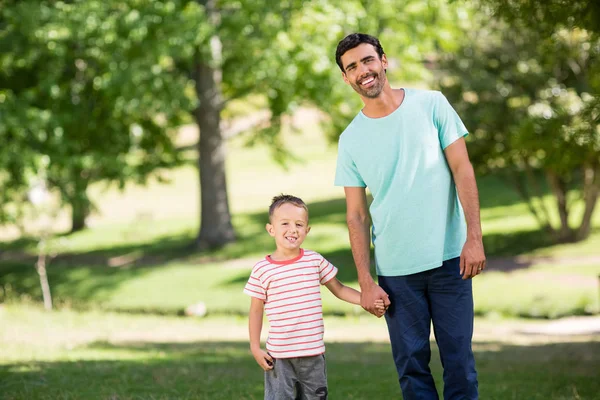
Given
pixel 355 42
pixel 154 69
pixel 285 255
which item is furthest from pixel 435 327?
pixel 154 69

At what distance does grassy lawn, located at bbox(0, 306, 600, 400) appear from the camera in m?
6.54

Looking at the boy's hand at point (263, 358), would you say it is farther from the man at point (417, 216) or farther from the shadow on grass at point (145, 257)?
the shadow on grass at point (145, 257)

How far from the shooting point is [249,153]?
167ft

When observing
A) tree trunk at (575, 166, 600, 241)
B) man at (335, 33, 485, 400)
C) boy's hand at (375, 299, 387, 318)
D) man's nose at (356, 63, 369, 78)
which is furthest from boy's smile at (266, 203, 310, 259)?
tree trunk at (575, 166, 600, 241)

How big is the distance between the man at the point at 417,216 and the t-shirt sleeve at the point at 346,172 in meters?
0.05

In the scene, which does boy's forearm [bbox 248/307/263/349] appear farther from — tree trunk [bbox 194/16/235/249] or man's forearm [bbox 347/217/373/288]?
tree trunk [bbox 194/16/235/249]

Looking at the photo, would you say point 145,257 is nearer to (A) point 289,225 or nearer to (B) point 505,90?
(B) point 505,90

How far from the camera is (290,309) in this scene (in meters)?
4.43

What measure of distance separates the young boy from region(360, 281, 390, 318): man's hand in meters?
0.02

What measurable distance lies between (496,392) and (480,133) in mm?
15264

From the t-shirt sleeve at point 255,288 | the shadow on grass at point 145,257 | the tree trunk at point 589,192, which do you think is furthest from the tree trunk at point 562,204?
the t-shirt sleeve at point 255,288

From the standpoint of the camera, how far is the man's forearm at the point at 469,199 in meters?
4.29

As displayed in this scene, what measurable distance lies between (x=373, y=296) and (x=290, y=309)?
0.44 meters

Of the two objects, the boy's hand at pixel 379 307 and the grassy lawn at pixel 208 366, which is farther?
the grassy lawn at pixel 208 366
